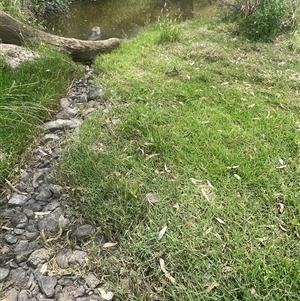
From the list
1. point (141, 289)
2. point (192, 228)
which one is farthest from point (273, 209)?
point (141, 289)

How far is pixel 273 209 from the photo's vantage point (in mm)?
2312

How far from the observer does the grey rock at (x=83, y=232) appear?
2.16 meters

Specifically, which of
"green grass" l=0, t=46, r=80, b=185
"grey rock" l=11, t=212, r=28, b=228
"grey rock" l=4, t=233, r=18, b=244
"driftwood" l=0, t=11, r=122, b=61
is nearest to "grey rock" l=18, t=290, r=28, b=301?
"grey rock" l=4, t=233, r=18, b=244

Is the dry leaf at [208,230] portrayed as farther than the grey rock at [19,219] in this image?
No

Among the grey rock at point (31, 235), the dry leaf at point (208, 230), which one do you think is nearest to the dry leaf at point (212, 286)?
the dry leaf at point (208, 230)

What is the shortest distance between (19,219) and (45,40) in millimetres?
3020

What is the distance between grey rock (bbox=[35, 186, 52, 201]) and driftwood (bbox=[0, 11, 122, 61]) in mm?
2471

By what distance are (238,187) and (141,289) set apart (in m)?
1.11

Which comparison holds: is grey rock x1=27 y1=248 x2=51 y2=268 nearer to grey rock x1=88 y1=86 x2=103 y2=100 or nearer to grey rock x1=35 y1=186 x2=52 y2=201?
grey rock x1=35 y1=186 x2=52 y2=201

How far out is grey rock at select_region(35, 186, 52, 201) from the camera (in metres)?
2.43

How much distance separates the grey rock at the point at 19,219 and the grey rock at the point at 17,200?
0.10 metres

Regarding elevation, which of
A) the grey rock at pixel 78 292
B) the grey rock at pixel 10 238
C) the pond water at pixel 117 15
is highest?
the pond water at pixel 117 15

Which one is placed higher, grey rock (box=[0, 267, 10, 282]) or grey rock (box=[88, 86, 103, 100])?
grey rock (box=[88, 86, 103, 100])

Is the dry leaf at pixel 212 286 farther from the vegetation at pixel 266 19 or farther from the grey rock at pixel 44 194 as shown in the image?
the vegetation at pixel 266 19
